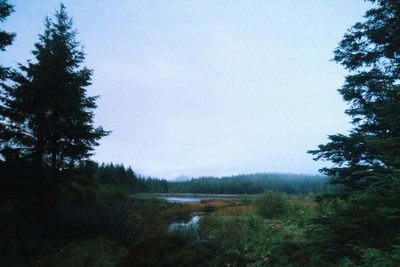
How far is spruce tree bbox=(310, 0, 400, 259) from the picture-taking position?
5.23m

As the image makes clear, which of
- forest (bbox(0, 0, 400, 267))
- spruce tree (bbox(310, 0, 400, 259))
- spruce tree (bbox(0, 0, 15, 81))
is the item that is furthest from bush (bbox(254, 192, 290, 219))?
spruce tree (bbox(0, 0, 15, 81))

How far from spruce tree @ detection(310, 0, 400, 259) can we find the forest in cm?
3

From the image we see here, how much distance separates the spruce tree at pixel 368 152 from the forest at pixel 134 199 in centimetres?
3

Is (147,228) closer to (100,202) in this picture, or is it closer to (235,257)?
(100,202)

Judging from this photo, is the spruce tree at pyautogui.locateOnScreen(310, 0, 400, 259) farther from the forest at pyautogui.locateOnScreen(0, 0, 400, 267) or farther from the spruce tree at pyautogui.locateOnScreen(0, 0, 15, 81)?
the spruce tree at pyautogui.locateOnScreen(0, 0, 15, 81)

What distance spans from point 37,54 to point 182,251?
14617mm

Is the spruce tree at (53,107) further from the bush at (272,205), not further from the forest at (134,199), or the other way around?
the bush at (272,205)

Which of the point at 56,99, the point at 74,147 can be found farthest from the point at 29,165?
the point at 56,99

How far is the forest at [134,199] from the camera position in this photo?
19.6 ft

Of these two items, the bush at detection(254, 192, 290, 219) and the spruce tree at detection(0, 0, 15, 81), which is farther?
the bush at detection(254, 192, 290, 219)

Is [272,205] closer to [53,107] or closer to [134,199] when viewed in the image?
[134,199]

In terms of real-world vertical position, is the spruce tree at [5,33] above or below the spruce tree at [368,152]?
above

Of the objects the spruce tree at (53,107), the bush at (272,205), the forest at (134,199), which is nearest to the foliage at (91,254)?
the forest at (134,199)

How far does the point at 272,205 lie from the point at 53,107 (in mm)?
16489
